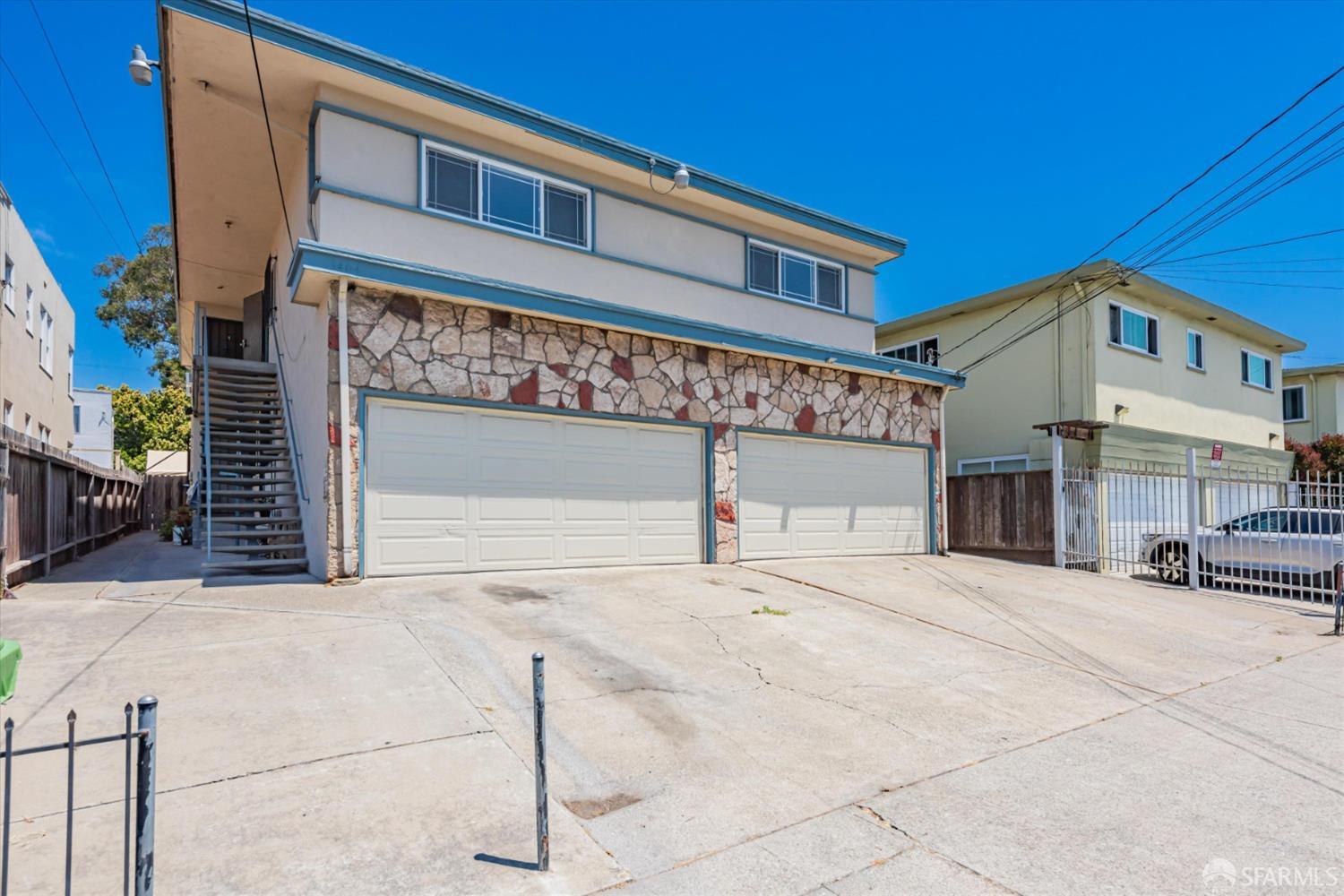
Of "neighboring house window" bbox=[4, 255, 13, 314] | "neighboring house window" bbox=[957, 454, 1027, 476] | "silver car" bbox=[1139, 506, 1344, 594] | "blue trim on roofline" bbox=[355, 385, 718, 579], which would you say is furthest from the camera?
"neighboring house window" bbox=[957, 454, 1027, 476]

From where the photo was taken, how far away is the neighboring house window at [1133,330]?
17.5 m

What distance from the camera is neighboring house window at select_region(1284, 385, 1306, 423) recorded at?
1088 inches

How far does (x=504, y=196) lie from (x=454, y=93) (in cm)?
143

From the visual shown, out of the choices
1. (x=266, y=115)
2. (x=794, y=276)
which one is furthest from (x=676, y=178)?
(x=266, y=115)

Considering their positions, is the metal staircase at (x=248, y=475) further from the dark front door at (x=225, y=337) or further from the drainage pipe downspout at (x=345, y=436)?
the dark front door at (x=225, y=337)

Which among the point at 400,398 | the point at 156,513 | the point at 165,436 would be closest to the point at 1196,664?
the point at 400,398

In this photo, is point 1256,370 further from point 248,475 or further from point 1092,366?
point 248,475

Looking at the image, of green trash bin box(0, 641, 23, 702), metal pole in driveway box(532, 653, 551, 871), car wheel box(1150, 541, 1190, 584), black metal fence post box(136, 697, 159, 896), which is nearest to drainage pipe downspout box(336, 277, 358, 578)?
green trash bin box(0, 641, 23, 702)

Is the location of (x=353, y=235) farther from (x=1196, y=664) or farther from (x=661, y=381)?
(x=1196, y=664)

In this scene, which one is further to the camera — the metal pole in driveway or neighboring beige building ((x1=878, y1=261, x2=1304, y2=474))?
neighboring beige building ((x1=878, y1=261, x2=1304, y2=474))

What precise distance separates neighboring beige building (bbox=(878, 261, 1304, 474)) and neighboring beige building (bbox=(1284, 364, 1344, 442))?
7.54 meters

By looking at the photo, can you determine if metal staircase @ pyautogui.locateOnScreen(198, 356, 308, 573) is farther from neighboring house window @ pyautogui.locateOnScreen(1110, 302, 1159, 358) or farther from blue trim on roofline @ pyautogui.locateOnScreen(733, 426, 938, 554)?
neighboring house window @ pyautogui.locateOnScreen(1110, 302, 1159, 358)

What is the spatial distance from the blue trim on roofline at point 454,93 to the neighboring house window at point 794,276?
0.71 meters

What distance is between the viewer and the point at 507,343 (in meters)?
9.91
